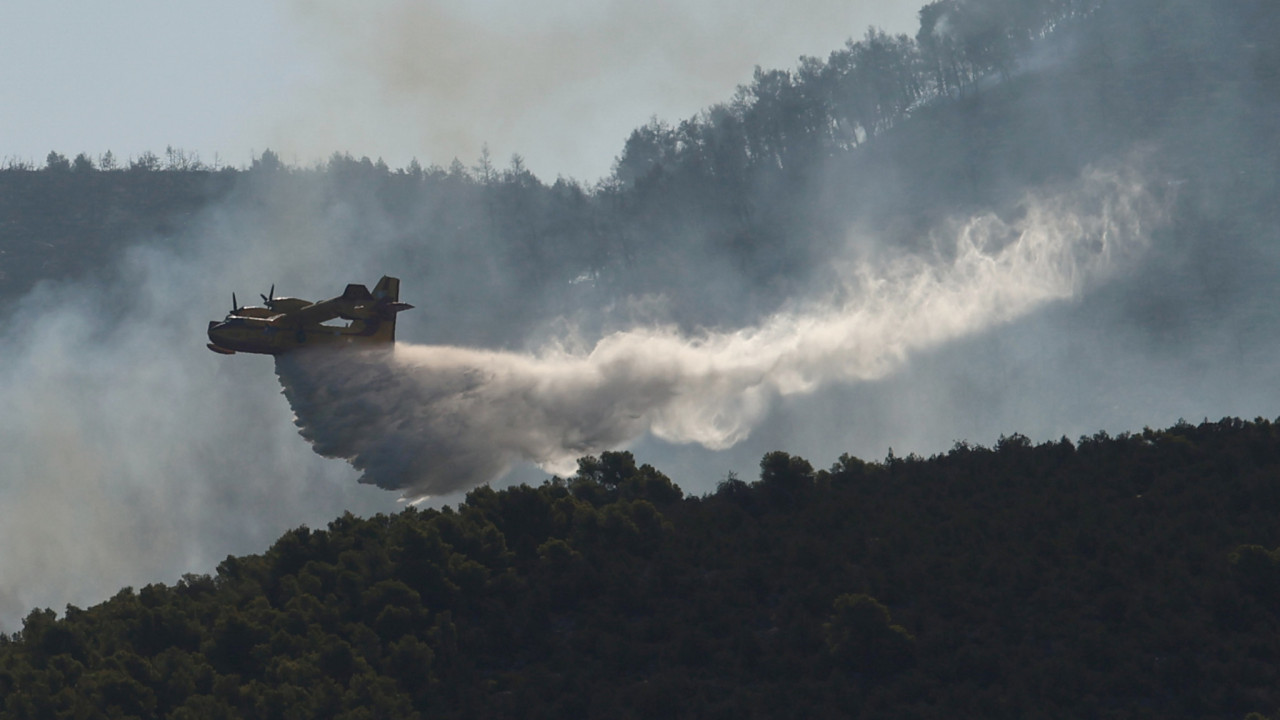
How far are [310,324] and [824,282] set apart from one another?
103 m

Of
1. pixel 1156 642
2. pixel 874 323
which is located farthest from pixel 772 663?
pixel 874 323

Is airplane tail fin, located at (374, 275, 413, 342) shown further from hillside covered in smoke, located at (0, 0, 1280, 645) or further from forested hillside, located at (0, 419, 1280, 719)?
hillside covered in smoke, located at (0, 0, 1280, 645)

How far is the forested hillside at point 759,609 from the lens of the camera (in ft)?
107

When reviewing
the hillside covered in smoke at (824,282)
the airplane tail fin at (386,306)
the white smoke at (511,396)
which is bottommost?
the white smoke at (511,396)

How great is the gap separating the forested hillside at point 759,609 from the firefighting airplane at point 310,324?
7683 mm

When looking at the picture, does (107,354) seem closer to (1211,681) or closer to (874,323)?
(874,323)

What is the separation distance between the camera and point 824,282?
A: 147500mm

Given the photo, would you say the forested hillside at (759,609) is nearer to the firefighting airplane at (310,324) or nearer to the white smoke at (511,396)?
the white smoke at (511,396)

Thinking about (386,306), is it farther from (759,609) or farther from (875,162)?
(875,162)

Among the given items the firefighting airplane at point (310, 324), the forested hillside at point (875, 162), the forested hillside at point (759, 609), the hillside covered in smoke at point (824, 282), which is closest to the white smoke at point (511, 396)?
the firefighting airplane at point (310, 324)

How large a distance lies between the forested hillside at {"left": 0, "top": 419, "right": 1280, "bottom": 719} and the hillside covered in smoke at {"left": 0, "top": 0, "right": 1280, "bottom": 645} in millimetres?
35512

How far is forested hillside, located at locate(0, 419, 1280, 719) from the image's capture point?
32.5 meters

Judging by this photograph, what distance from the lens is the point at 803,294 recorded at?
148 m

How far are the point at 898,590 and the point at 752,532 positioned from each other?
8217mm
